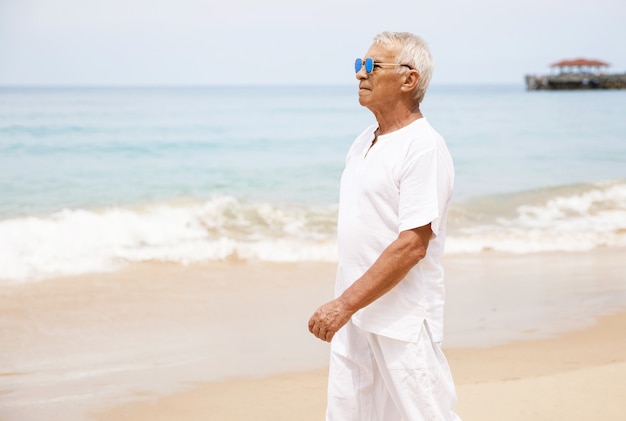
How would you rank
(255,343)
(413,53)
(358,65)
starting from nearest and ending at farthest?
1. (413,53)
2. (358,65)
3. (255,343)

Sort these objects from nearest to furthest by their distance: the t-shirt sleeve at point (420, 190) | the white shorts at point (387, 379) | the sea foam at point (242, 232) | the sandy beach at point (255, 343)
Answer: the t-shirt sleeve at point (420, 190), the white shorts at point (387, 379), the sandy beach at point (255, 343), the sea foam at point (242, 232)

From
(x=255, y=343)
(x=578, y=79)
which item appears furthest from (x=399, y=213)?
(x=578, y=79)

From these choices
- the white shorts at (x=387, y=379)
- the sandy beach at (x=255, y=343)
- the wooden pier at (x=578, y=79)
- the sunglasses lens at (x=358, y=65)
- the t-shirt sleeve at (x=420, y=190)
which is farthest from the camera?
the wooden pier at (x=578, y=79)

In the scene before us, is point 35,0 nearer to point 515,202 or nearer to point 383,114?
point 515,202

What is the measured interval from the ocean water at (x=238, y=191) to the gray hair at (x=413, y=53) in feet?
19.8

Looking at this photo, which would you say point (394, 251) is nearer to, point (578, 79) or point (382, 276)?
point (382, 276)

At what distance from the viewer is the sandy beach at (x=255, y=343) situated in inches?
165

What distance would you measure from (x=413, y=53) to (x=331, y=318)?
0.82 meters

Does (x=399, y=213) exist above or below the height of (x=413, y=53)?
below

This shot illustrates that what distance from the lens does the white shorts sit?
94.7 inches

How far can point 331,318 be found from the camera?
2.39 meters

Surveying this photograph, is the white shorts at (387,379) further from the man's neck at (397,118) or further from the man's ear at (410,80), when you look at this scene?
the man's ear at (410,80)

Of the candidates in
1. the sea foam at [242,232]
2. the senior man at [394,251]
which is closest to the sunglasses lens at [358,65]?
the senior man at [394,251]

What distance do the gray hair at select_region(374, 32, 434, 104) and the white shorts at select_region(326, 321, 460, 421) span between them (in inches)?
29.0
